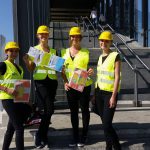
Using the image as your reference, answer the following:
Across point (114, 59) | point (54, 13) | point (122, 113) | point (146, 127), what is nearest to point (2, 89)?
point (114, 59)

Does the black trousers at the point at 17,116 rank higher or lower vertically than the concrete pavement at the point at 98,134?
higher

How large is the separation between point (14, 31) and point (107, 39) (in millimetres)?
2302

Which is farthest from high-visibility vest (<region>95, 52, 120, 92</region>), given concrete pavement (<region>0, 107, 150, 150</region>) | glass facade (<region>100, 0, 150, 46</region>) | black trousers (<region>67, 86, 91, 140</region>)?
glass facade (<region>100, 0, 150, 46</region>)

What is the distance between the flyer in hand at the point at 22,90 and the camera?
6438 millimetres

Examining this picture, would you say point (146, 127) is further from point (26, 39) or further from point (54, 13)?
point (54, 13)

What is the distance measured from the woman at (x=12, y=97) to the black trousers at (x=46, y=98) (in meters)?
0.38

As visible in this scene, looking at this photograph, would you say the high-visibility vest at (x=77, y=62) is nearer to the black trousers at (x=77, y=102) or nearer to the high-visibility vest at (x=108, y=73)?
the black trousers at (x=77, y=102)

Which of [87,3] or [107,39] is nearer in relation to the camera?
[107,39]

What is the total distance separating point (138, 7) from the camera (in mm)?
20969

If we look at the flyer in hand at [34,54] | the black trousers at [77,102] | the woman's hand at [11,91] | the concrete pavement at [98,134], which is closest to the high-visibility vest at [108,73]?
the black trousers at [77,102]

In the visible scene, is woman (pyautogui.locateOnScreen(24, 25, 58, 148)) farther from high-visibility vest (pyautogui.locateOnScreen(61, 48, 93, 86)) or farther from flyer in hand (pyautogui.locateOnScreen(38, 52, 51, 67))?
high-visibility vest (pyautogui.locateOnScreen(61, 48, 93, 86))

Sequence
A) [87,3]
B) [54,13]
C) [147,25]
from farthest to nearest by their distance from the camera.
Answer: [54,13], [87,3], [147,25]

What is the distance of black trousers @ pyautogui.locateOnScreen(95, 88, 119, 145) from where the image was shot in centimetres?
634

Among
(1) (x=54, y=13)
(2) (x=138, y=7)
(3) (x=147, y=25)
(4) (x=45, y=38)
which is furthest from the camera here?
(1) (x=54, y=13)
